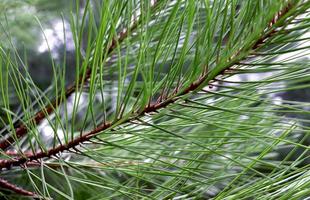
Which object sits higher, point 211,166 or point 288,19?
point 288,19

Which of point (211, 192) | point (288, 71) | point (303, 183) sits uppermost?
point (288, 71)

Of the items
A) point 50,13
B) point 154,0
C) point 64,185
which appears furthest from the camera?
point 50,13

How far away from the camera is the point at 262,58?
55 cm

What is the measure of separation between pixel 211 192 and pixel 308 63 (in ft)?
1.65

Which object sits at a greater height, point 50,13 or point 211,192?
point 50,13

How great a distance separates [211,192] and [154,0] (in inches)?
14.9

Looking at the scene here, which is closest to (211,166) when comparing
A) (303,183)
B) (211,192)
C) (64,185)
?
(211,192)

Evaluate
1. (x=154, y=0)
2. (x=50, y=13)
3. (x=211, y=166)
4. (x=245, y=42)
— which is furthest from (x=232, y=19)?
(x=50, y=13)

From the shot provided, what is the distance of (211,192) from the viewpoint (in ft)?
3.17

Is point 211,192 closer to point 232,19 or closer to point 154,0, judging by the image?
point 154,0

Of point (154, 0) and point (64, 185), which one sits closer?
point (154, 0)

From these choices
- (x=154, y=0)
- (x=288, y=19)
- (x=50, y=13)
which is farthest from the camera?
(x=50, y=13)

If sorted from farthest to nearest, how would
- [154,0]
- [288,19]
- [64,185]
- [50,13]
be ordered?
[50,13] < [64,185] < [154,0] < [288,19]

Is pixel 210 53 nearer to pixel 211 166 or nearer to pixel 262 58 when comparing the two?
pixel 262 58
